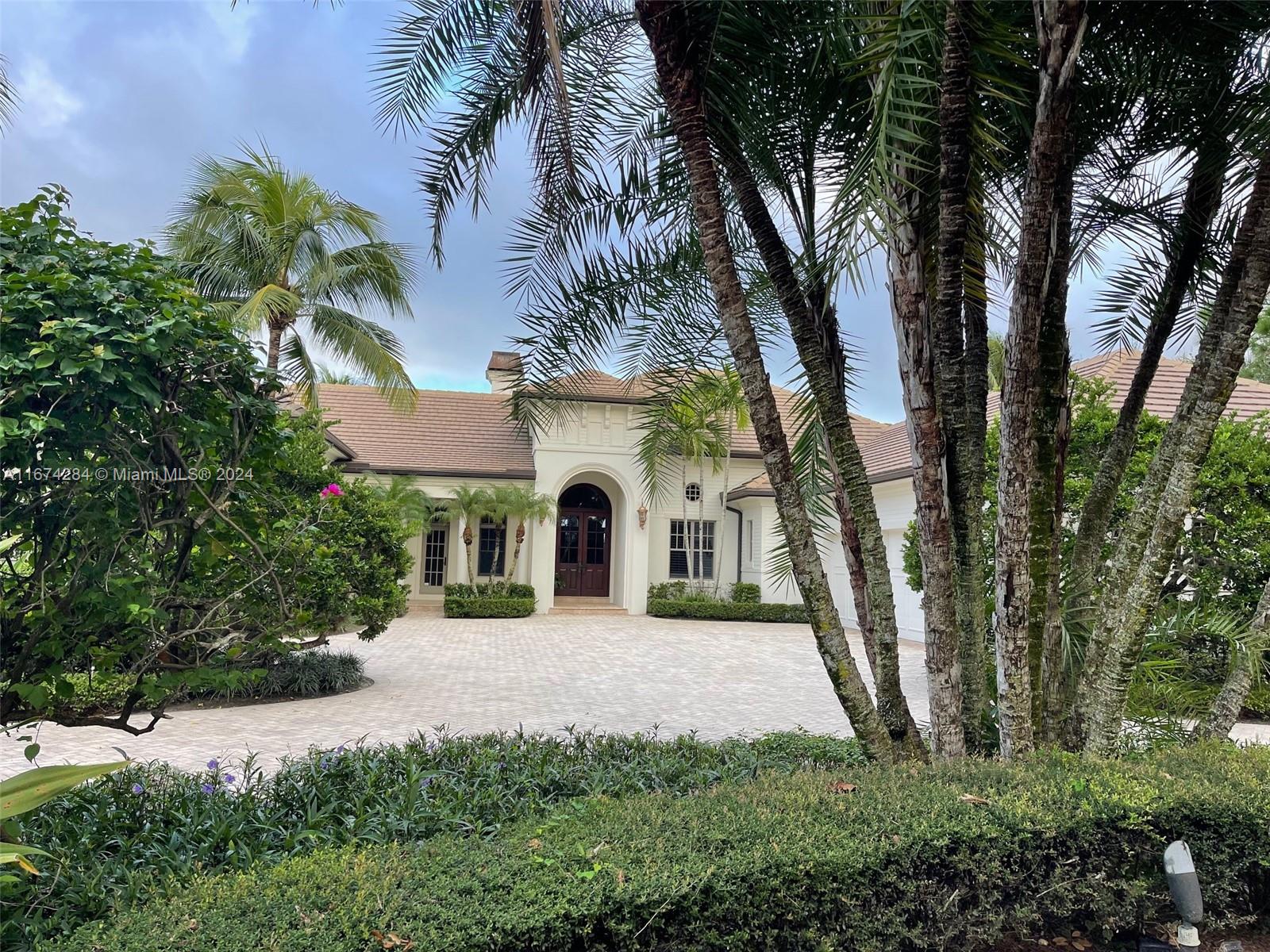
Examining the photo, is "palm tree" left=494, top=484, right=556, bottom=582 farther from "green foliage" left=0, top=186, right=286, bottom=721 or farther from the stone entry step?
"green foliage" left=0, top=186, right=286, bottom=721

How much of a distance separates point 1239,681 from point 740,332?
3.57 meters

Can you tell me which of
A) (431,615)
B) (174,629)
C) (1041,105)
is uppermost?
(1041,105)

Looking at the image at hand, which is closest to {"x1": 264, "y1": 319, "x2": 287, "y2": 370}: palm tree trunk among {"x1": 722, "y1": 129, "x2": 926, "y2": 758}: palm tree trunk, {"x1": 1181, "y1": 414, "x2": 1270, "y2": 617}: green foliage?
{"x1": 722, "y1": 129, "x2": 926, "y2": 758}: palm tree trunk

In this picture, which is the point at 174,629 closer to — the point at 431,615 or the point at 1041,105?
the point at 1041,105

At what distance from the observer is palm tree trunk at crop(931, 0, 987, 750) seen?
3.53m

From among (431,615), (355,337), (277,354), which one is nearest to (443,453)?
(431,615)

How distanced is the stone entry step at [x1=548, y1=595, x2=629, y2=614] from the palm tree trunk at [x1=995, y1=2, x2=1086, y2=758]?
760 inches

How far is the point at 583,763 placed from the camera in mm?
4809

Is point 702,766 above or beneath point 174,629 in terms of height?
beneath

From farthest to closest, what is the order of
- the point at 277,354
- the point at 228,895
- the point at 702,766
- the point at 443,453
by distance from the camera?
the point at 443,453 < the point at 277,354 < the point at 702,766 < the point at 228,895

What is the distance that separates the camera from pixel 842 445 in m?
4.46

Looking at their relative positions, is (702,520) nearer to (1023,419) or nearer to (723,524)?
(723,524)

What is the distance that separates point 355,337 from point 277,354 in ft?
6.87

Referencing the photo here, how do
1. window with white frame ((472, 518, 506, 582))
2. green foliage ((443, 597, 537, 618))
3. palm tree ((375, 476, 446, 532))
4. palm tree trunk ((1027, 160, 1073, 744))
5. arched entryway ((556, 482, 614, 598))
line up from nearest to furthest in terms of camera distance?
palm tree trunk ((1027, 160, 1073, 744)), palm tree ((375, 476, 446, 532)), green foliage ((443, 597, 537, 618)), window with white frame ((472, 518, 506, 582)), arched entryway ((556, 482, 614, 598))
